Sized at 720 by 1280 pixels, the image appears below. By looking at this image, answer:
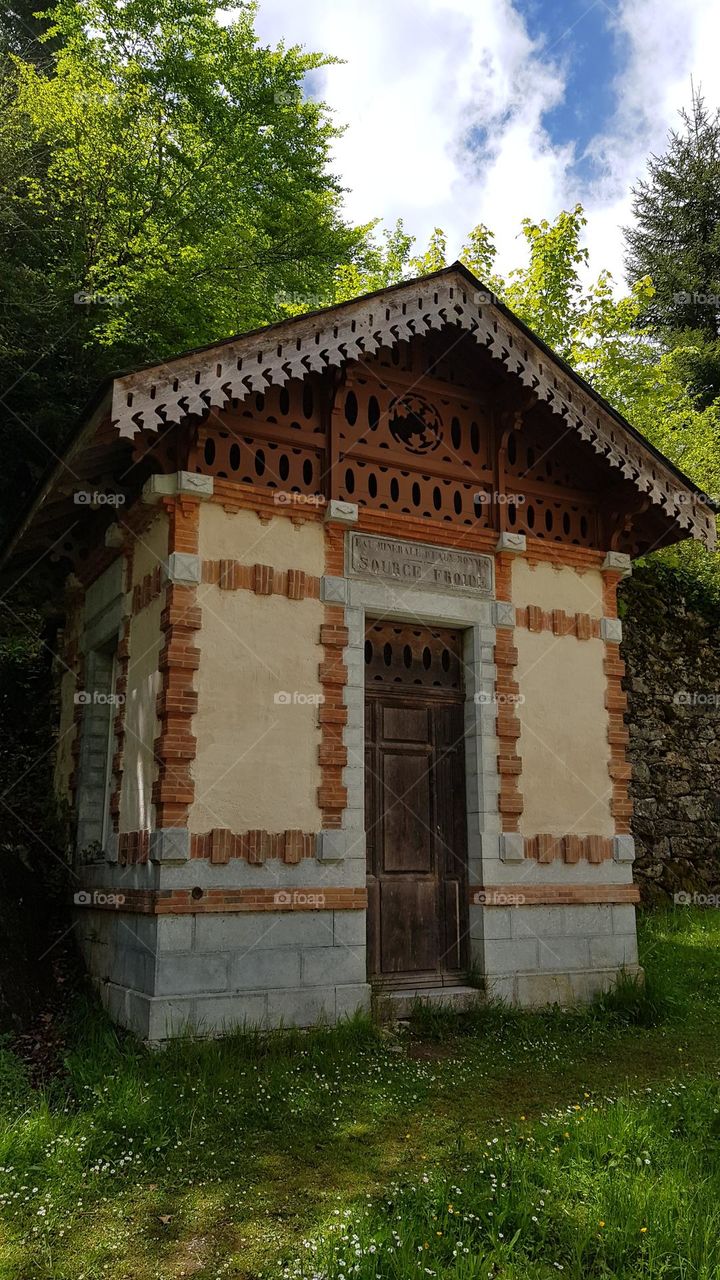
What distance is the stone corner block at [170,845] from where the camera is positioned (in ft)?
23.4

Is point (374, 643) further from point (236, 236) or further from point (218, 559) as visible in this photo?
point (236, 236)

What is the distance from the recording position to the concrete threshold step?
26.2ft

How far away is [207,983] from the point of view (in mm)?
7117

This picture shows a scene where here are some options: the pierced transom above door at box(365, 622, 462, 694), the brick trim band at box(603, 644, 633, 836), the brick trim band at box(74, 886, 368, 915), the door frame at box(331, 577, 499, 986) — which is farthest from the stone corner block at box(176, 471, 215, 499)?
the brick trim band at box(603, 644, 633, 836)

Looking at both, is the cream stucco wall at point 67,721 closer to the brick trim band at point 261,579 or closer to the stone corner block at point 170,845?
the stone corner block at point 170,845

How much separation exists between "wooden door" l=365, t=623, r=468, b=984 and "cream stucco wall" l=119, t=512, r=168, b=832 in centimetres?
213

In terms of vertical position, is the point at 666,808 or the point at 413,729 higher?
the point at 413,729

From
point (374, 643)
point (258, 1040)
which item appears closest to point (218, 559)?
point (374, 643)

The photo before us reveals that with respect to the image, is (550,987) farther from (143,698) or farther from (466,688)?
(143,698)

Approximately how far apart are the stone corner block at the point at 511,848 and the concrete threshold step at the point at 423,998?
4.08 ft

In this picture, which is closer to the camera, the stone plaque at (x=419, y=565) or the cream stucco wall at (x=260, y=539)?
the cream stucco wall at (x=260, y=539)

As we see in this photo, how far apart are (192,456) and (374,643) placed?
8.27ft

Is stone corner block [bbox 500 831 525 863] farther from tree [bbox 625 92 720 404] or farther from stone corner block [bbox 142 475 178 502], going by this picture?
tree [bbox 625 92 720 404]

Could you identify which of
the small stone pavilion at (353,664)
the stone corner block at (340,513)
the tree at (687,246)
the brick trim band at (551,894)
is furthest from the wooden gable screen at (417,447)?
the tree at (687,246)
